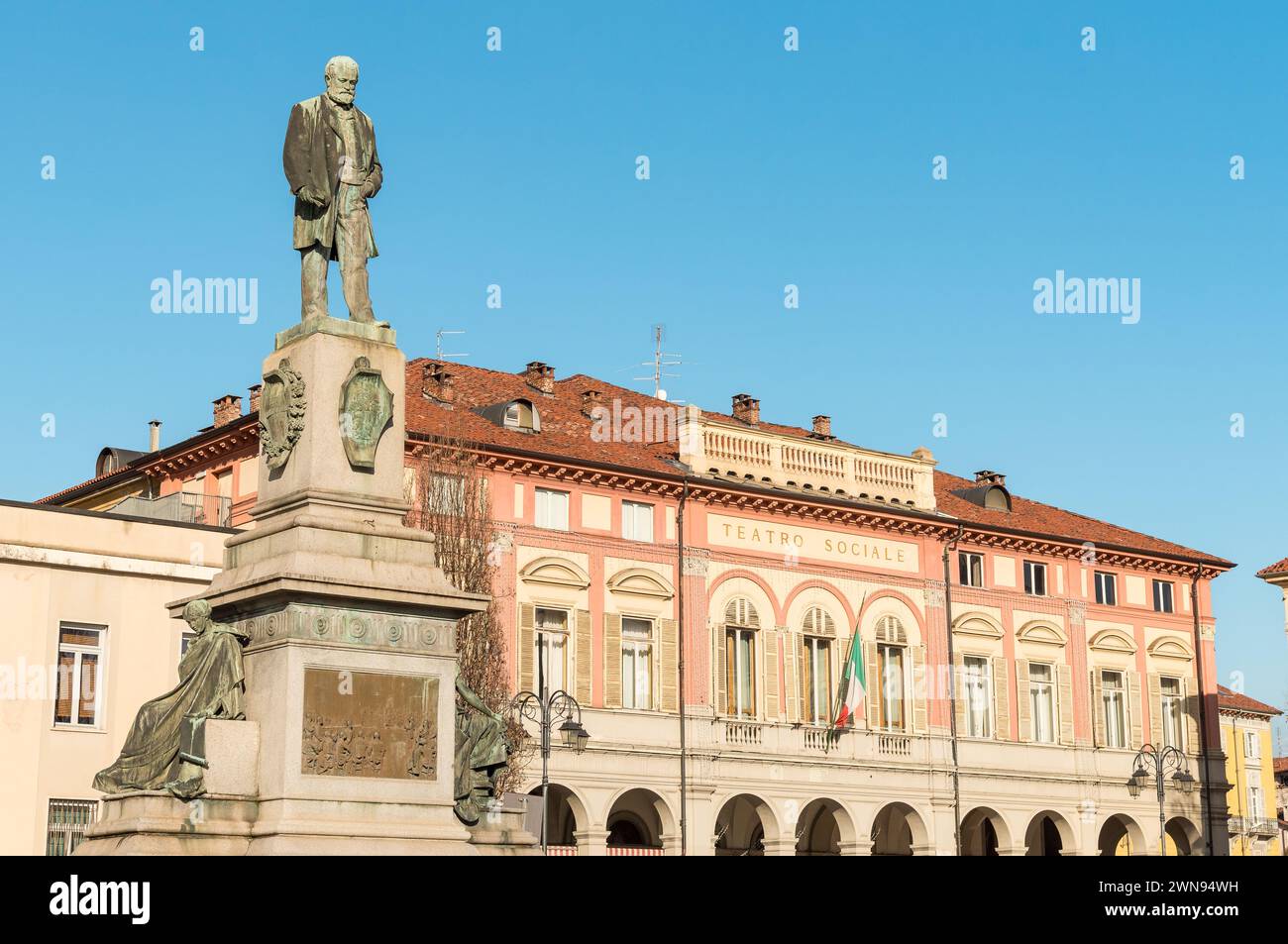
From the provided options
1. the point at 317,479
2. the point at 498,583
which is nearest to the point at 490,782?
the point at 317,479

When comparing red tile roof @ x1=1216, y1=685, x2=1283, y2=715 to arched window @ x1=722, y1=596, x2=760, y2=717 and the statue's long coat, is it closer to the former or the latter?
arched window @ x1=722, y1=596, x2=760, y2=717

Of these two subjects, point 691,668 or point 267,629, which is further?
point 691,668

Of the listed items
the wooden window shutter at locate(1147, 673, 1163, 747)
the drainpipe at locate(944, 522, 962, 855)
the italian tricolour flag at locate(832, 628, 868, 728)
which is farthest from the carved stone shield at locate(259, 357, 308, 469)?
the wooden window shutter at locate(1147, 673, 1163, 747)

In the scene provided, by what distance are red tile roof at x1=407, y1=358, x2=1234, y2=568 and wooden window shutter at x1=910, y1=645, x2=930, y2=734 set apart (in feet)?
14.0

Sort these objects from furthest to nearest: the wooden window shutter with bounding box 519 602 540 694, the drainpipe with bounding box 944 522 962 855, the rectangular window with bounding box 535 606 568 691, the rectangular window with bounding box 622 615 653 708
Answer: the drainpipe with bounding box 944 522 962 855
the rectangular window with bounding box 622 615 653 708
the rectangular window with bounding box 535 606 568 691
the wooden window shutter with bounding box 519 602 540 694

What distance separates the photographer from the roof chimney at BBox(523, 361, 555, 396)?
5069 centimetres

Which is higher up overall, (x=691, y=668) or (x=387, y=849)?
(x=691, y=668)

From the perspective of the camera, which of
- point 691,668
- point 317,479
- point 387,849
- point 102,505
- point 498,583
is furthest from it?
point 102,505

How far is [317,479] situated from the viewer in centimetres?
1533

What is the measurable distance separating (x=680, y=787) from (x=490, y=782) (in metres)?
29.7

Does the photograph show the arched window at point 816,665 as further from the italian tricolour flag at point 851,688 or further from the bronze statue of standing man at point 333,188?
the bronze statue of standing man at point 333,188

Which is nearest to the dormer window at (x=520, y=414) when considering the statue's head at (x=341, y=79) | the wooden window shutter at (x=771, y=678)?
the wooden window shutter at (x=771, y=678)
